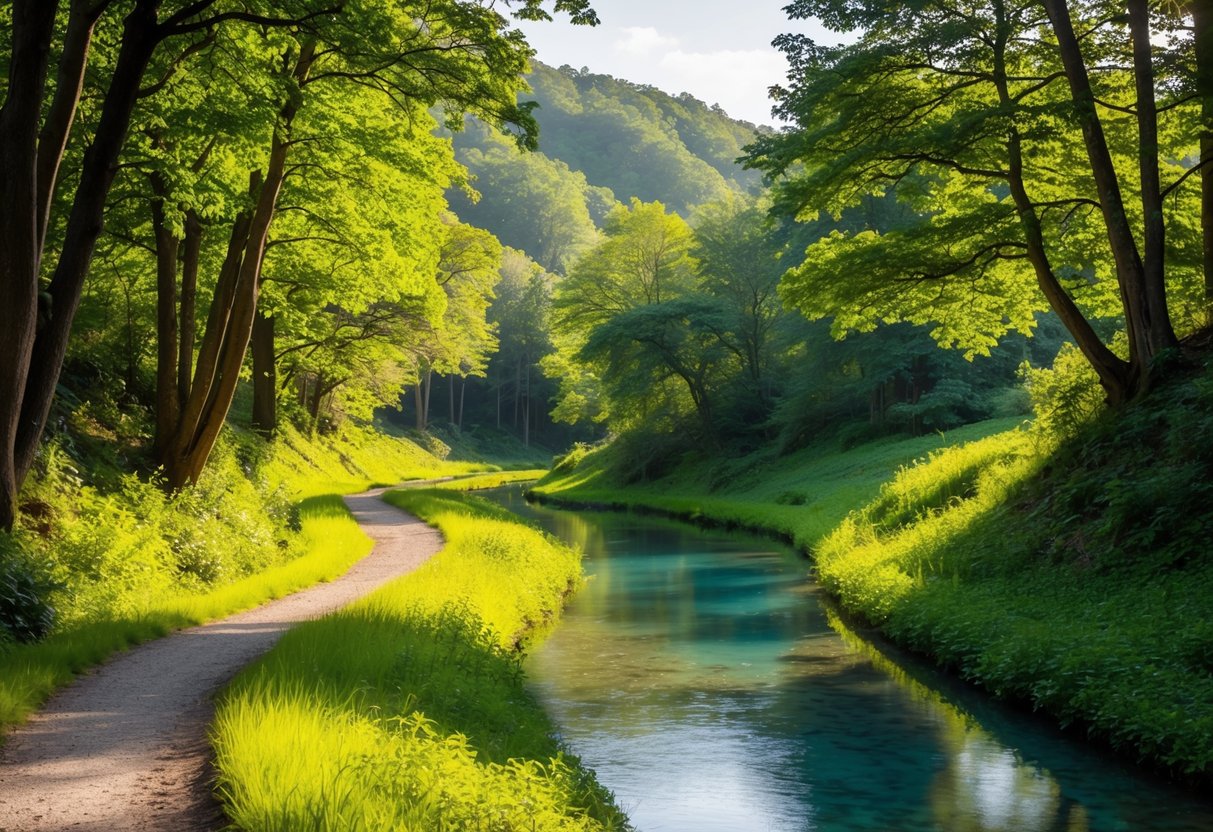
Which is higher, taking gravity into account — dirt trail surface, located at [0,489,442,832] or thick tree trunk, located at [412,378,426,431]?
thick tree trunk, located at [412,378,426,431]

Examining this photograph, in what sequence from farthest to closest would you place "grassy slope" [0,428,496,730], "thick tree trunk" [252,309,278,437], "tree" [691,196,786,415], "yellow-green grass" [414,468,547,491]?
1. "yellow-green grass" [414,468,547,491]
2. "tree" [691,196,786,415]
3. "thick tree trunk" [252,309,278,437]
4. "grassy slope" [0,428,496,730]

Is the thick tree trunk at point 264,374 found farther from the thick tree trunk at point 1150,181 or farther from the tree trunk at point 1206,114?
the tree trunk at point 1206,114

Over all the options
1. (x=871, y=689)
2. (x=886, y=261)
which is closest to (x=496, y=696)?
(x=871, y=689)

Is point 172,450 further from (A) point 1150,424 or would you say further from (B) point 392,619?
(A) point 1150,424

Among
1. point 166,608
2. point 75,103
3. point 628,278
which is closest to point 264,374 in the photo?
point 166,608

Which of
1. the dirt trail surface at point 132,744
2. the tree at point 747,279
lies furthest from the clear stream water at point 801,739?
the tree at point 747,279

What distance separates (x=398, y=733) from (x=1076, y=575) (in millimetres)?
9730

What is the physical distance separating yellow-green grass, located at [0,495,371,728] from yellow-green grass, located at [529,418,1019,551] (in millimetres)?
11984

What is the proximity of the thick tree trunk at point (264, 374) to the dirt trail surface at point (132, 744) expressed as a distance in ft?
60.1

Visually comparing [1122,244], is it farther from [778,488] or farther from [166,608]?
[778,488]

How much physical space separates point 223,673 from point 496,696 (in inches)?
95.2

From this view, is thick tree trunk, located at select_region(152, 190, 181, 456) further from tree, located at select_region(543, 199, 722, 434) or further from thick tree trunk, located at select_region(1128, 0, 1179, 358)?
tree, located at select_region(543, 199, 722, 434)

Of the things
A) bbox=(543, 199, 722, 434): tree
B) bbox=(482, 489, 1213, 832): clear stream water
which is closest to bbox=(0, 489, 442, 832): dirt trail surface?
bbox=(482, 489, 1213, 832): clear stream water

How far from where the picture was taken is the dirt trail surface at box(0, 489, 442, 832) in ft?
19.1
